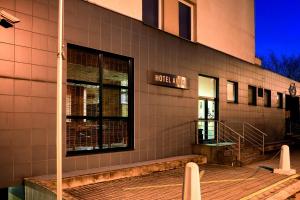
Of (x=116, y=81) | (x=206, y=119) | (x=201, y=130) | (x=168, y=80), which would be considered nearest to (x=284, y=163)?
(x=201, y=130)

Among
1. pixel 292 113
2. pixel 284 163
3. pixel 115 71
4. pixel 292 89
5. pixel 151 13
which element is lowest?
pixel 284 163

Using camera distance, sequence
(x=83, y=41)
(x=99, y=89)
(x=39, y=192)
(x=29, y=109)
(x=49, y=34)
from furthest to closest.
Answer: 1. (x=99, y=89)
2. (x=83, y=41)
3. (x=49, y=34)
4. (x=29, y=109)
5. (x=39, y=192)

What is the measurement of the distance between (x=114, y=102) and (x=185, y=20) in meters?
5.53

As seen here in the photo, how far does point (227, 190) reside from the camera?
8.45 metres

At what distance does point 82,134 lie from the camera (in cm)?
930

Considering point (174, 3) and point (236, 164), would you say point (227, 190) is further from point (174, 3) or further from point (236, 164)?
point (174, 3)

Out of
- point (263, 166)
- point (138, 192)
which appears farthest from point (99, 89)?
point (263, 166)

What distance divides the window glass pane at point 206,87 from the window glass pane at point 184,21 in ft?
6.21

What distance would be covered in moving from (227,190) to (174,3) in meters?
7.47

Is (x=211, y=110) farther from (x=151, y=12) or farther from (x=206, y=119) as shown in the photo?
(x=151, y=12)

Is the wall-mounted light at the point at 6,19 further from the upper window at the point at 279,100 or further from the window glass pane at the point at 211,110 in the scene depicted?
the upper window at the point at 279,100

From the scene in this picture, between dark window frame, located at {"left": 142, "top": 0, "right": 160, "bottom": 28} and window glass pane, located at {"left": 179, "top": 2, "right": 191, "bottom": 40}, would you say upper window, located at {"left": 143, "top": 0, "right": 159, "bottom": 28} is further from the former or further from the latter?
window glass pane, located at {"left": 179, "top": 2, "right": 191, "bottom": 40}

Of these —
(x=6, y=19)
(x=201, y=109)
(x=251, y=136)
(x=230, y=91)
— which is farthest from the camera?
(x=251, y=136)

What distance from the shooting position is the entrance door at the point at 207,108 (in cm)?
1440
